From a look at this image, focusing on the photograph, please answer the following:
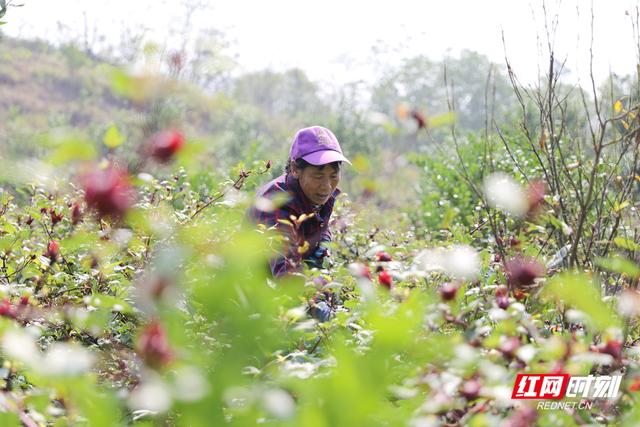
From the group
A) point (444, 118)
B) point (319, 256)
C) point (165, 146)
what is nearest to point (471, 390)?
point (444, 118)

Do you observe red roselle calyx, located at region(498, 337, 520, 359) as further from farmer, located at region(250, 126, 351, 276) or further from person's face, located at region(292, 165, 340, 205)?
person's face, located at region(292, 165, 340, 205)

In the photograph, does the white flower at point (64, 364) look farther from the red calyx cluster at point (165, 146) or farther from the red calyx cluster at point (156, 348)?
the red calyx cluster at point (165, 146)

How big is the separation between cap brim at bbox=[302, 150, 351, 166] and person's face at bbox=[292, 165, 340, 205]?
5 cm

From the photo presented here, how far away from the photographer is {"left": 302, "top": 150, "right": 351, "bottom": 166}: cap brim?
214 centimetres

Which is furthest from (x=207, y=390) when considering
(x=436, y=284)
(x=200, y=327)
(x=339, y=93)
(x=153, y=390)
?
(x=339, y=93)

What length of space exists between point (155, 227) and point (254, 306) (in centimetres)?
25

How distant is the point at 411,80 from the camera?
148 ft

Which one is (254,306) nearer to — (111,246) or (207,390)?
(207,390)

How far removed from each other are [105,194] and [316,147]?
5.08 ft

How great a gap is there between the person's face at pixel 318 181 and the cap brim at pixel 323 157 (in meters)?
0.05

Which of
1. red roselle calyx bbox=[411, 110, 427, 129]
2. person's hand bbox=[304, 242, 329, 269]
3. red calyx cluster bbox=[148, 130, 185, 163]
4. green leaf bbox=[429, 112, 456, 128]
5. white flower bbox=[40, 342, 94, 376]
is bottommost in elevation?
person's hand bbox=[304, 242, 329, 269]

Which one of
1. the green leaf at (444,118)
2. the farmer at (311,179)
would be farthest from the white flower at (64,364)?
the farmer at (311,179)

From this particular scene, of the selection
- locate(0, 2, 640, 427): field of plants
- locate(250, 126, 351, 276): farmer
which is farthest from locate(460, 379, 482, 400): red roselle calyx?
locate(250, 126, 351, 276): farmer

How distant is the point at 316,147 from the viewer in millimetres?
2211
